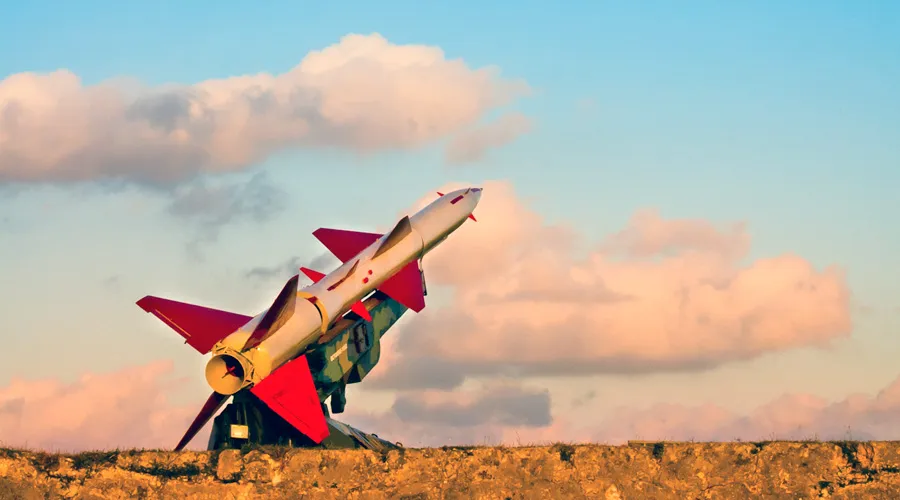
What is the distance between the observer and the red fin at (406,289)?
35906mm

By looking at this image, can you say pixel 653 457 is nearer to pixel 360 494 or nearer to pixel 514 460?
pixel 514 460

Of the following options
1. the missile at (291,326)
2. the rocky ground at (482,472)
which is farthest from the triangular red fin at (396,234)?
the rocky ground at (482,472)

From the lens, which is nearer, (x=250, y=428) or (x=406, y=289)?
(x=250, y=428)

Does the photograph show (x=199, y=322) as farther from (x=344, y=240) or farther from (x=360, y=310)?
(x=344, y=240)

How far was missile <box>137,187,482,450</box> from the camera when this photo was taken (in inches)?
1203

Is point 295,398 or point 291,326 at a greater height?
point 291,326

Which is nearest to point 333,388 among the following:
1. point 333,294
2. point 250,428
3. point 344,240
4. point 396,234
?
point 333,294

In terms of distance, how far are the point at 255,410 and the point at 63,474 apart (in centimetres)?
484

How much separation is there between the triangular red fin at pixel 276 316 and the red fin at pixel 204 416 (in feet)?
6.42

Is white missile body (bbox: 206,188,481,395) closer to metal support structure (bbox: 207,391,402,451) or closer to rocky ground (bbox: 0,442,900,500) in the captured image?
metal support structure (bbox: 207,391,402,451)

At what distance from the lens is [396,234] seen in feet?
119

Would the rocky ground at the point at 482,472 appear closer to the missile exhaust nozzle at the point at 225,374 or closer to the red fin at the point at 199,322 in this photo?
the missile exhaust nozzle at the point at 225,374

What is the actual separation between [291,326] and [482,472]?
6.02 metres

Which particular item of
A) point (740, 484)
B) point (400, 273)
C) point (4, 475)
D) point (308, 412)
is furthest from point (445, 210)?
point (4, 475)
